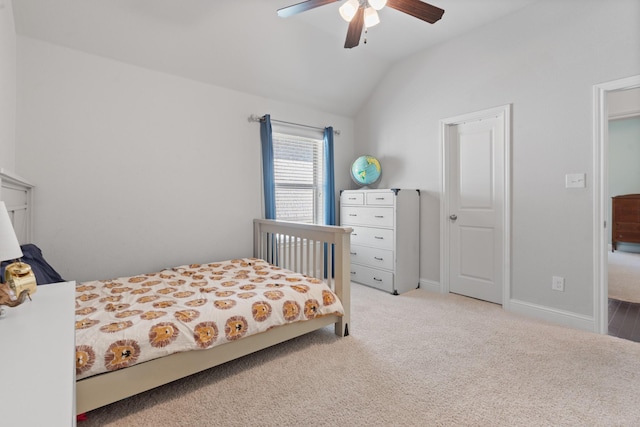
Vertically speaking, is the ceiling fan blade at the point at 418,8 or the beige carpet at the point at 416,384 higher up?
the ceiling fan blade at the point at 418,8

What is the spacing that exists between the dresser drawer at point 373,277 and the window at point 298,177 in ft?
2.60

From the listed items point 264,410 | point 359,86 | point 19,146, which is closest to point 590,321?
point 264,410

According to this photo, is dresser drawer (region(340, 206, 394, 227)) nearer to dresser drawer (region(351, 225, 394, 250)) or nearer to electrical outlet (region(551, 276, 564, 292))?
dresser drawer (region(351, 225, 394, 250))

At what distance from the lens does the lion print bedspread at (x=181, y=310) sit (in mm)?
1462

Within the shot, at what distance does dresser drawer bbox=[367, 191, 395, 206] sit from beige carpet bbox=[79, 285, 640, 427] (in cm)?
128

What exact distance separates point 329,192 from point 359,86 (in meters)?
1.31

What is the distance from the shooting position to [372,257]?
349 cm

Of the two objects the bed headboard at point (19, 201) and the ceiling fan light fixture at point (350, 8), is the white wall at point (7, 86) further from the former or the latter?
the ceiling fan light fixture at point (350, 8)

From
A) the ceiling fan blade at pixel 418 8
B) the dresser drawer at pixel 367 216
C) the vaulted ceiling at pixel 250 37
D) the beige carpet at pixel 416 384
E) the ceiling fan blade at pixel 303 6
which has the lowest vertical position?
the beige carpet at pixel 416 384

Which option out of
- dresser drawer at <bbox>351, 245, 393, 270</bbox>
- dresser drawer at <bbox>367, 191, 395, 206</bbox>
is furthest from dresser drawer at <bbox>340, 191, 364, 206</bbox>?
dresser drawer at <bbox>351, 245, 393, 270</bbox>

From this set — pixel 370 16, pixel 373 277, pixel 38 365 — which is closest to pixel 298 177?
pixel 373 277

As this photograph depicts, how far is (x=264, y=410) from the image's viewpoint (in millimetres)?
1512

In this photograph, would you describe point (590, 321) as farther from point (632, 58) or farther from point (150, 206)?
point (150, 206)

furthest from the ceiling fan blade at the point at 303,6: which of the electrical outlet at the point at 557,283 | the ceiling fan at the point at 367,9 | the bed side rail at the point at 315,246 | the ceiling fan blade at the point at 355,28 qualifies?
the electrical outlet at the point at 557,283
